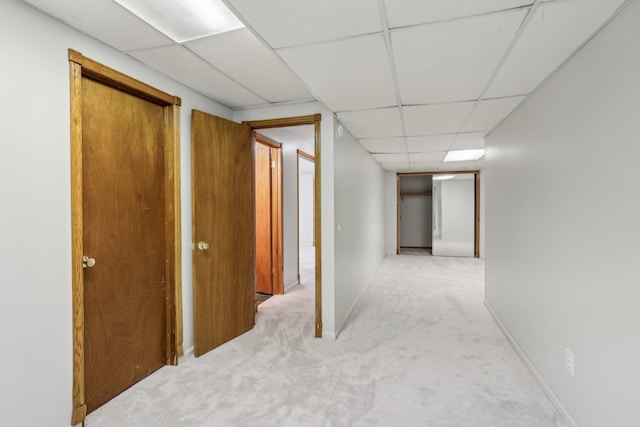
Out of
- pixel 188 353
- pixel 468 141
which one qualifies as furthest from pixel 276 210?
pixel 468 141

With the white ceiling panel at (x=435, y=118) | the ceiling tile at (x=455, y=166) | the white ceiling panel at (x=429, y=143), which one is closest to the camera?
the white ceiling panel at (x=435, y=118)

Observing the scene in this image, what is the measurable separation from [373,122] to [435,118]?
62cm

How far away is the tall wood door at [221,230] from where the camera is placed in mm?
2594

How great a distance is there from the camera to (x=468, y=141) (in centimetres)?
418

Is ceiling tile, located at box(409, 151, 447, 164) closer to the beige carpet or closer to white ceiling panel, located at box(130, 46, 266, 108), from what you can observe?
the beige carpet

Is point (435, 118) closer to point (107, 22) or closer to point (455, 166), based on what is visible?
point (107, 22)

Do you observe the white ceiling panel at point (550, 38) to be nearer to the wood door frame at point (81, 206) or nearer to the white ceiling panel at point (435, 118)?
the white ceiling panel at point (435, 118)

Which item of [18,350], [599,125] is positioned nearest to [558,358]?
[599,125]

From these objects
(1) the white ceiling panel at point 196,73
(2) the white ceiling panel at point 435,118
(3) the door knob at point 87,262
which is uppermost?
(1) the white ceiling panel at point 196,73

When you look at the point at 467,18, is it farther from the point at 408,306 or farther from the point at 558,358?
the point at 408,306

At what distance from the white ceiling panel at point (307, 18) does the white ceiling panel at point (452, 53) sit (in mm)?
212

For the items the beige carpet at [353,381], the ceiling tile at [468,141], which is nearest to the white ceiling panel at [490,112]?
the ceiling tile at [468,141]

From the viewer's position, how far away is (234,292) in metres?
2.99

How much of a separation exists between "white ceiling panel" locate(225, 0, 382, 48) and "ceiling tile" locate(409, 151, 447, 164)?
4.01 meters
